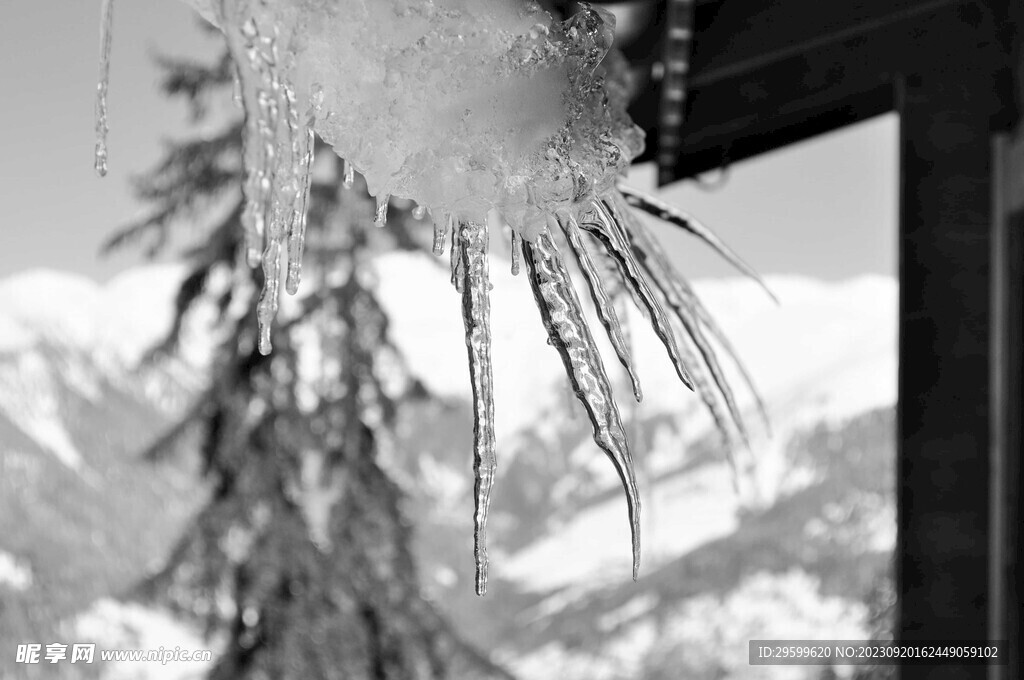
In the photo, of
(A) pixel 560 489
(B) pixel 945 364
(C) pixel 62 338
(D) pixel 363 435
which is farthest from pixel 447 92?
(A) pixel 560 489

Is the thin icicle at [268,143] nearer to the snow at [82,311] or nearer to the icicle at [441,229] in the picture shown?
the icicle at [441,229]

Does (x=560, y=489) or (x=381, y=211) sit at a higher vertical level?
(x=560, y=489)

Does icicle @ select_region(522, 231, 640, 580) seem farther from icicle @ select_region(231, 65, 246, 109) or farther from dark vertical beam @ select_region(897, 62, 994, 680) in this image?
dark vertical beam @ select_region(897, 62, 994, 680)

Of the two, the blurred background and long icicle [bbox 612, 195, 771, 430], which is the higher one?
the blurred background

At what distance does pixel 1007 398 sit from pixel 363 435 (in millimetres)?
2268

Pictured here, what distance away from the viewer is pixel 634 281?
21 cm

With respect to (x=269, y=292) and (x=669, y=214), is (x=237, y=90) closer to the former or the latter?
(x=269, y=292)

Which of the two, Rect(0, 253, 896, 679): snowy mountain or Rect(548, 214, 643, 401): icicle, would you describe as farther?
Rect(0, 253, 896, 679): snowy mountain

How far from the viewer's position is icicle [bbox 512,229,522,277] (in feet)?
0.62

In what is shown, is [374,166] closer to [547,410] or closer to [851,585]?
[851,585]

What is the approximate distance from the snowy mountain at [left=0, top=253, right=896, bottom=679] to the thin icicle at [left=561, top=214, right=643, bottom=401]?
14.3 ft

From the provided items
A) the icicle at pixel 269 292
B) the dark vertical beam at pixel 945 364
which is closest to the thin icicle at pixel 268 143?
the icicle at pixel 269 292

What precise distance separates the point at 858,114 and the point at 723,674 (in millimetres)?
8379

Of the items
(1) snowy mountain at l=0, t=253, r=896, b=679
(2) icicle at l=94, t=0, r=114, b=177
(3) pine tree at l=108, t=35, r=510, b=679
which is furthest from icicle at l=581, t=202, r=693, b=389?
(1) snowy mountain at l=0, t=253, r=896, b=679
